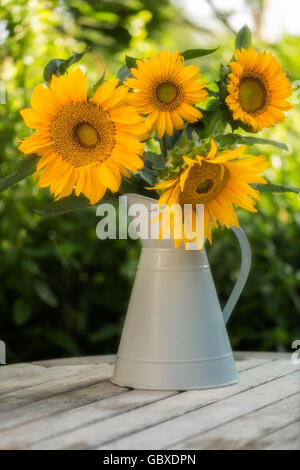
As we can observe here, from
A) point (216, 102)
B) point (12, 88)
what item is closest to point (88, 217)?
point (12, 88)

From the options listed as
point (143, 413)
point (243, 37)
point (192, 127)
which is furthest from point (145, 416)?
point (243, 37)

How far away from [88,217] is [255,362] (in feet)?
2.84

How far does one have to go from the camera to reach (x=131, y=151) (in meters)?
0.93

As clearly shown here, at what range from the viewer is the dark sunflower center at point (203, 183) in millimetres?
913

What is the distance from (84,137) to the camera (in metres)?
0.93

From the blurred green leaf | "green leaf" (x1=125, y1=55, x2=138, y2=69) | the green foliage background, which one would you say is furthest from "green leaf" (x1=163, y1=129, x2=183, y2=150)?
the blurred green leaf

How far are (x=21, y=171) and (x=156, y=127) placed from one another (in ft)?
0.67

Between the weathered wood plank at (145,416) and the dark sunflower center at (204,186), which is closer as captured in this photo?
the weathered wood plank at (145,416)

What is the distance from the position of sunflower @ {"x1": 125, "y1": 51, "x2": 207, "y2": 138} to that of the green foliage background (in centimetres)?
92

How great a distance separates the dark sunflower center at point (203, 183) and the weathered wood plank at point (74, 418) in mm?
285

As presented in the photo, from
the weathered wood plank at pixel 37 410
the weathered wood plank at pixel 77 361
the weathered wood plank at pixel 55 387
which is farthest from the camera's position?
the weathered wood plank at pixel 77 361

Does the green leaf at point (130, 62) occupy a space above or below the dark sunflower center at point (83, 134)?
above

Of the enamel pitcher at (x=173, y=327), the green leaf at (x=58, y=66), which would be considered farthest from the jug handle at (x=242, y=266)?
the green leaf at (x=58, y=66)

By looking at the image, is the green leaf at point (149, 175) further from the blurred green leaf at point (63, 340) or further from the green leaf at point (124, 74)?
the blurred green leaf at point (63, 340)
